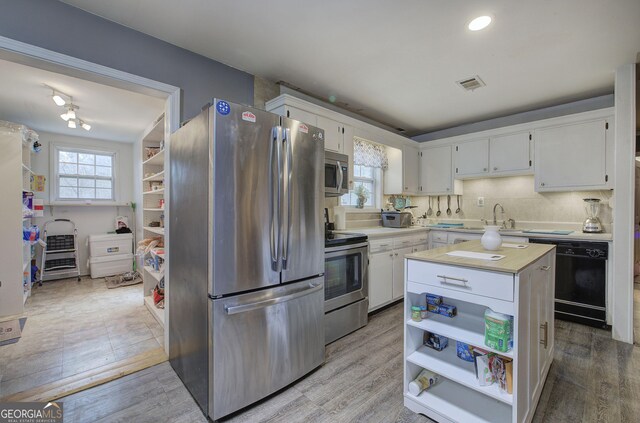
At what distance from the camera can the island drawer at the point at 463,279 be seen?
133 centimetres

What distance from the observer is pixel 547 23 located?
1.96m

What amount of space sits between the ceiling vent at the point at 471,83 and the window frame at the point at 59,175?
607 centimetres

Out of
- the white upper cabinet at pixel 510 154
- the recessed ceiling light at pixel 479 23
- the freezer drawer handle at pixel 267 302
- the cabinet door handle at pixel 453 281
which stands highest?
the recessed ceiling light at pixel 479 23

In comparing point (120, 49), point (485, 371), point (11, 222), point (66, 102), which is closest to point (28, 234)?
point (11, 222)

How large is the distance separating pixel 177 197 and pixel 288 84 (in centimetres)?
170

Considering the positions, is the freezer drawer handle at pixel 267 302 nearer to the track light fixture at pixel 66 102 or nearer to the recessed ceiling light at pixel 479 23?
the recessed ceiling light at pixel 479 23

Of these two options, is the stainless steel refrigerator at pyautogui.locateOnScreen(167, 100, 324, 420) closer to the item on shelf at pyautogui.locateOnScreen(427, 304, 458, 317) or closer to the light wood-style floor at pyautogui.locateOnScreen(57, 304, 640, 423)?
the light wood-style floor at pyautogui.locateOnScreen(57, 304, 640, 423)

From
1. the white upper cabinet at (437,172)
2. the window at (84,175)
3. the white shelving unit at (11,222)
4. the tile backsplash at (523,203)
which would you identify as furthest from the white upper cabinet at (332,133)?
the window at (84,175)

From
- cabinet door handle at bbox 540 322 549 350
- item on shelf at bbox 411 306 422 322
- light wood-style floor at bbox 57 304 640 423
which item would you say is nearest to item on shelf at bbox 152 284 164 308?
light wood-style floor at bbox 57 304 640 423

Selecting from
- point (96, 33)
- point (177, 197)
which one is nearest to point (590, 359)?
point (177, 197)

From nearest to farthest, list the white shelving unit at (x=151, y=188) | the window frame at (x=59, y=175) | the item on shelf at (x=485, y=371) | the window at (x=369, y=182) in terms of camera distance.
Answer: the item on shelf at (x=485, y=371)
the white shelving unit at (x=151, y=188)
the window at (x=369, y=182)
the window frame at (x=59, y=175)

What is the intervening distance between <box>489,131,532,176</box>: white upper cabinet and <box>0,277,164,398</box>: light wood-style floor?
14.7ft

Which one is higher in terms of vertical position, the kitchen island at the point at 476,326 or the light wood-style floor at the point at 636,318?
the kitchen island at the point at 476,326

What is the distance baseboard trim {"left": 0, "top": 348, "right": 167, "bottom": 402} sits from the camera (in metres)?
1.79
